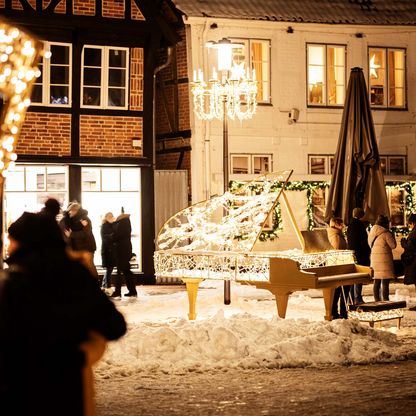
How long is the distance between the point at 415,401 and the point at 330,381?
1238 mm

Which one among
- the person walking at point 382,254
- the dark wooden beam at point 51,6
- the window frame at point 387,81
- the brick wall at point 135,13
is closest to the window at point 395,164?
the window frame at point 387,81

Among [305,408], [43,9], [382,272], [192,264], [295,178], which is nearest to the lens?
[305,408]

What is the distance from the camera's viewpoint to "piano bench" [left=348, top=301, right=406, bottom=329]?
41.7 feet

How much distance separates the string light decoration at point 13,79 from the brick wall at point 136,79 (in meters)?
13.8

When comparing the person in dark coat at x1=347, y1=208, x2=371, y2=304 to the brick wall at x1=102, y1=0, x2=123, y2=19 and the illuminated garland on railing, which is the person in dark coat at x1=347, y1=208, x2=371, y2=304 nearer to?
the illuminated garland on railing

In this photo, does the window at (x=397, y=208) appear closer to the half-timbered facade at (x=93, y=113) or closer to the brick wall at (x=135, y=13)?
the half-timbered facade at (x=93, y=113)

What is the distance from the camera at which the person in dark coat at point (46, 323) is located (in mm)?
4113

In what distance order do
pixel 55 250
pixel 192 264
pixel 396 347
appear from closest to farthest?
pixel 55 250 < pixel 396 347 < pixel 192 264

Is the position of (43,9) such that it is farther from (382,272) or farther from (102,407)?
(102,407)

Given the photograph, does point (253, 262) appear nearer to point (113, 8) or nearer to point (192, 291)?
point (192, 291)

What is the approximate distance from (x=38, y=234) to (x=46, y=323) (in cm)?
44

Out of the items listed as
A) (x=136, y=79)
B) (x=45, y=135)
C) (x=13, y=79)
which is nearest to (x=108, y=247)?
(x=45, y=135)

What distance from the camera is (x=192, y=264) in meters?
14.1

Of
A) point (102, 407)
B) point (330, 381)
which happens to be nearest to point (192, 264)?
point (330, 381)
